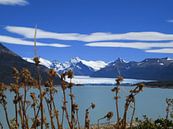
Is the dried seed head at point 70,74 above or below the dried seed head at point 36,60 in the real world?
below

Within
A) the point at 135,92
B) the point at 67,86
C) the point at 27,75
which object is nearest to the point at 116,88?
the point at 135,92

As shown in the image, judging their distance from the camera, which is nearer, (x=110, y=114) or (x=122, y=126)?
(x=110, y=114)

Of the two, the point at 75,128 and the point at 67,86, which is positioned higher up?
the point at 67,86

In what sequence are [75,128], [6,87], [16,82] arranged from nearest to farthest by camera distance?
[16,82] < [6,87] < [75,128]

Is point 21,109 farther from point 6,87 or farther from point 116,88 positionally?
point 116,88

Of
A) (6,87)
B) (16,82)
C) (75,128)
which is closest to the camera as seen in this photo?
(16,82)

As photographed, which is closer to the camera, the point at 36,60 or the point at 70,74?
the point at 36,60

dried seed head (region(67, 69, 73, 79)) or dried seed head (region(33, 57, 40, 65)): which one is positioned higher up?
dried seed head (region(33, 57, 40, 65))

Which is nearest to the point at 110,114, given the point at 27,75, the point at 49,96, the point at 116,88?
the point at 116,88

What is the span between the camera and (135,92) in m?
2.77

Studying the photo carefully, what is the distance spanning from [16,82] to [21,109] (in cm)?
33

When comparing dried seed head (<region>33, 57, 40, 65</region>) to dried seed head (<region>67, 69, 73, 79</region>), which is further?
dried seed head (<region>67, 69, 73, 79</region>)

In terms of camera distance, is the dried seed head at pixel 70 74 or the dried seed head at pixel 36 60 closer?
the dried seed head at pixel 36 60

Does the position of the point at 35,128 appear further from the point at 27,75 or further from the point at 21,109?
the point at 27,75
